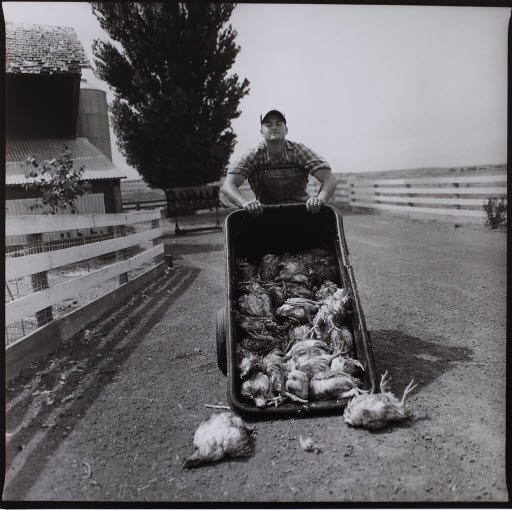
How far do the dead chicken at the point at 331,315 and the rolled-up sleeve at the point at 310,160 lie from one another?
1.21 metres

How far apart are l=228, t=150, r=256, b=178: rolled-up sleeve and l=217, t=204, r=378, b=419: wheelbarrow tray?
48 cm

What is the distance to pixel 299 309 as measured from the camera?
3377 mm

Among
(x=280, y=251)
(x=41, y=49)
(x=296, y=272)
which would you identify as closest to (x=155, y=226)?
(x=41, y=49)

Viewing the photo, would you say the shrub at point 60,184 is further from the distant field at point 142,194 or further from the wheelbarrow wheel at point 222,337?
the wheelbarrow wheel at point 222,337

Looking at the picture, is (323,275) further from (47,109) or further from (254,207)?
(47,109)

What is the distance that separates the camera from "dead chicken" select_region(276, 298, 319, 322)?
336 centimetres

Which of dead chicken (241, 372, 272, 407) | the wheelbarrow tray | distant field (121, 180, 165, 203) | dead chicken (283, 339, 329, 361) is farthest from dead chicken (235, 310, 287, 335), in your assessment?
distant field (121, 180, 165, 203)

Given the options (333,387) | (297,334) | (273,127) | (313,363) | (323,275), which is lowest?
(333,387)

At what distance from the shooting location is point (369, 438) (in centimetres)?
256

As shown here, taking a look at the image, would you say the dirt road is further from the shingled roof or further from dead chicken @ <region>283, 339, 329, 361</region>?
the shingled roof

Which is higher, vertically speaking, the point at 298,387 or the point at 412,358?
the point at 298,387

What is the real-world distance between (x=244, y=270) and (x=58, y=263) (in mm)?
1994

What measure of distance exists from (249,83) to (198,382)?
2587 mm

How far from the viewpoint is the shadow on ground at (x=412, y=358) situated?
332 cm
